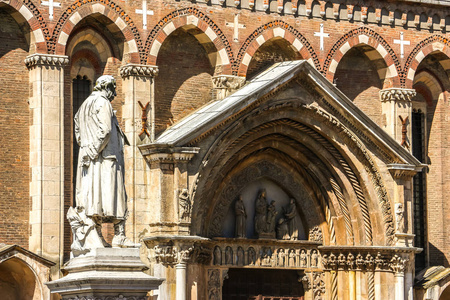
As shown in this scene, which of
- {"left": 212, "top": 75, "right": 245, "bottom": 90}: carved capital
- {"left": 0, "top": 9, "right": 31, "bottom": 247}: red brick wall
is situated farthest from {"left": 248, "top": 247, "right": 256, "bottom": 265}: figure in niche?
{"left": 0, "top": 9, "right": 31, "bottom": 247}: red brick wall

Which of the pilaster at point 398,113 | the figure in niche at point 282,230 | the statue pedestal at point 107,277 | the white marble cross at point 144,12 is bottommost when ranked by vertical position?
the statue pedestal at point 107,277

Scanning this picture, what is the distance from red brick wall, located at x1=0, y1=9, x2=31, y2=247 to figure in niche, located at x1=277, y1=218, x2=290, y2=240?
20.4ft

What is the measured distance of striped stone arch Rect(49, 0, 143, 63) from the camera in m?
27.4

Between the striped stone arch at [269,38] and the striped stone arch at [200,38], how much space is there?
0.30 meters

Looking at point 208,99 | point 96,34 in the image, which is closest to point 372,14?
point 208,99

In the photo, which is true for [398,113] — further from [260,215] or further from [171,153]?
[171,153]

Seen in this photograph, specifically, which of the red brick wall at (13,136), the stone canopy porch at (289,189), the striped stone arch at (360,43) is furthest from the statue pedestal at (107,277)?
the striped stone arch at (360,43)

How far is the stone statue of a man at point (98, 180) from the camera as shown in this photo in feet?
56.9

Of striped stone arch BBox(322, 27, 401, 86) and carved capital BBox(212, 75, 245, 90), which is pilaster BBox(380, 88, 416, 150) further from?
carved capital BBox(212, 75, 245, 90)

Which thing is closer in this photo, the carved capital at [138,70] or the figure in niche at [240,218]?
the carved capital at [138,70]

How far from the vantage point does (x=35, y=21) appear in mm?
27250

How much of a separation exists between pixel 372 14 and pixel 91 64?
295 inches

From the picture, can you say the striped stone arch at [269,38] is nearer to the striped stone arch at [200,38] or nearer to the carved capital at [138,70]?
the striped stone arch at [200,38]

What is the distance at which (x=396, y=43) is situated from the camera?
32.0 meters
